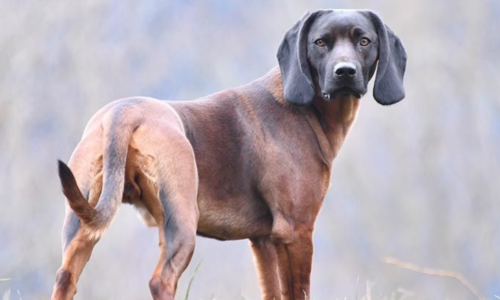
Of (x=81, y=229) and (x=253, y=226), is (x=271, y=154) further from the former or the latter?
(x=81, y=229)

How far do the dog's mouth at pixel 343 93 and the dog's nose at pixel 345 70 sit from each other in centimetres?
7

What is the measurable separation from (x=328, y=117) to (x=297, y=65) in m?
0.36

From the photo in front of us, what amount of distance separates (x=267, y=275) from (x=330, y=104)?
1.05 meters

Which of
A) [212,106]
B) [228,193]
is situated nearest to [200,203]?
→ [228,193]

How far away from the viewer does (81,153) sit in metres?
5.66

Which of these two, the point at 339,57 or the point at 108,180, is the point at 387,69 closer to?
the point at 339,57

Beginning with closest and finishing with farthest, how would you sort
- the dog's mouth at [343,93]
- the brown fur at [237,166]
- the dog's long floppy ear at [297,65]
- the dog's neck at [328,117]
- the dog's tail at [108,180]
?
1. the dog's tail at [108,180]
2. the brown fur at [237,166]
3. the dog's mouth at [343,93]
4. the dog's long floppy ear at [297,65]
5. the dog's neck at [328,117]

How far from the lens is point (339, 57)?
6.29m

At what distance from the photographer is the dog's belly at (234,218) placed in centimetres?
632

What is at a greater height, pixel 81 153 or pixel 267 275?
pixel 81 153

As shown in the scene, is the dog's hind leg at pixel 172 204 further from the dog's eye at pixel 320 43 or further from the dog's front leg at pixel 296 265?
the dog's eye at pixel 320 43

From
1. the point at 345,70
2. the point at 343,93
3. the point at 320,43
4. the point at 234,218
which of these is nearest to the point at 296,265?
the point at 234,218

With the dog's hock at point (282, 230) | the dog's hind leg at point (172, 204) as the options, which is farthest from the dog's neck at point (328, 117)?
the dog's hind leg at point (172, 204)

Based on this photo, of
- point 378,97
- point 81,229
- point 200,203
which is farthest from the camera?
point 378,97
